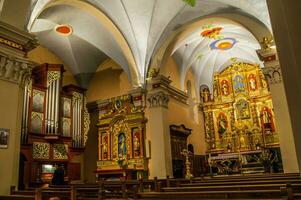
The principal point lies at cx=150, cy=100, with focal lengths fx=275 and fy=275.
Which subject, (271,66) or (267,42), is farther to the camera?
(267,42)

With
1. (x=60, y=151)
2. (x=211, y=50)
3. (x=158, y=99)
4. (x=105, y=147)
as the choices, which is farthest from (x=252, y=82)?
(x=60, y=151)

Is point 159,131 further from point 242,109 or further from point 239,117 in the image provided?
point 242,109

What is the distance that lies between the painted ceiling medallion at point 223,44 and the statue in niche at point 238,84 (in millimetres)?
2945

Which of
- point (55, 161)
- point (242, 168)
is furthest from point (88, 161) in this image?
point (242, 168)

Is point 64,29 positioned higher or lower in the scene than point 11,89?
higher

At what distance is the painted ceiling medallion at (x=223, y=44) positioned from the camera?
1579cm

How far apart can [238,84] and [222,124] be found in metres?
2.99

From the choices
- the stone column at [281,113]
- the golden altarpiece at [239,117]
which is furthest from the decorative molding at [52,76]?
the golden altarpiece at [239,117]

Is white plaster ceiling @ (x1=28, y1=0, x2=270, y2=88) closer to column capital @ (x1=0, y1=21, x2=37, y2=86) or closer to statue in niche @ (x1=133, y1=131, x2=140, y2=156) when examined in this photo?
Result: statue in niche @ (x1=133, y1=131, x2=140, y2=156)

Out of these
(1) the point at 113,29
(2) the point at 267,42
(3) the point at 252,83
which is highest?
(1) the point at 113,29

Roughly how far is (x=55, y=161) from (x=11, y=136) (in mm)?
5393

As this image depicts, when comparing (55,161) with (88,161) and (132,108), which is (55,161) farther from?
(132,108)

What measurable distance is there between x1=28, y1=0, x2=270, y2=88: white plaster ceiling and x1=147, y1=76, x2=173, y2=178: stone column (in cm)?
89

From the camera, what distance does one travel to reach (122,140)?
1277 cm
